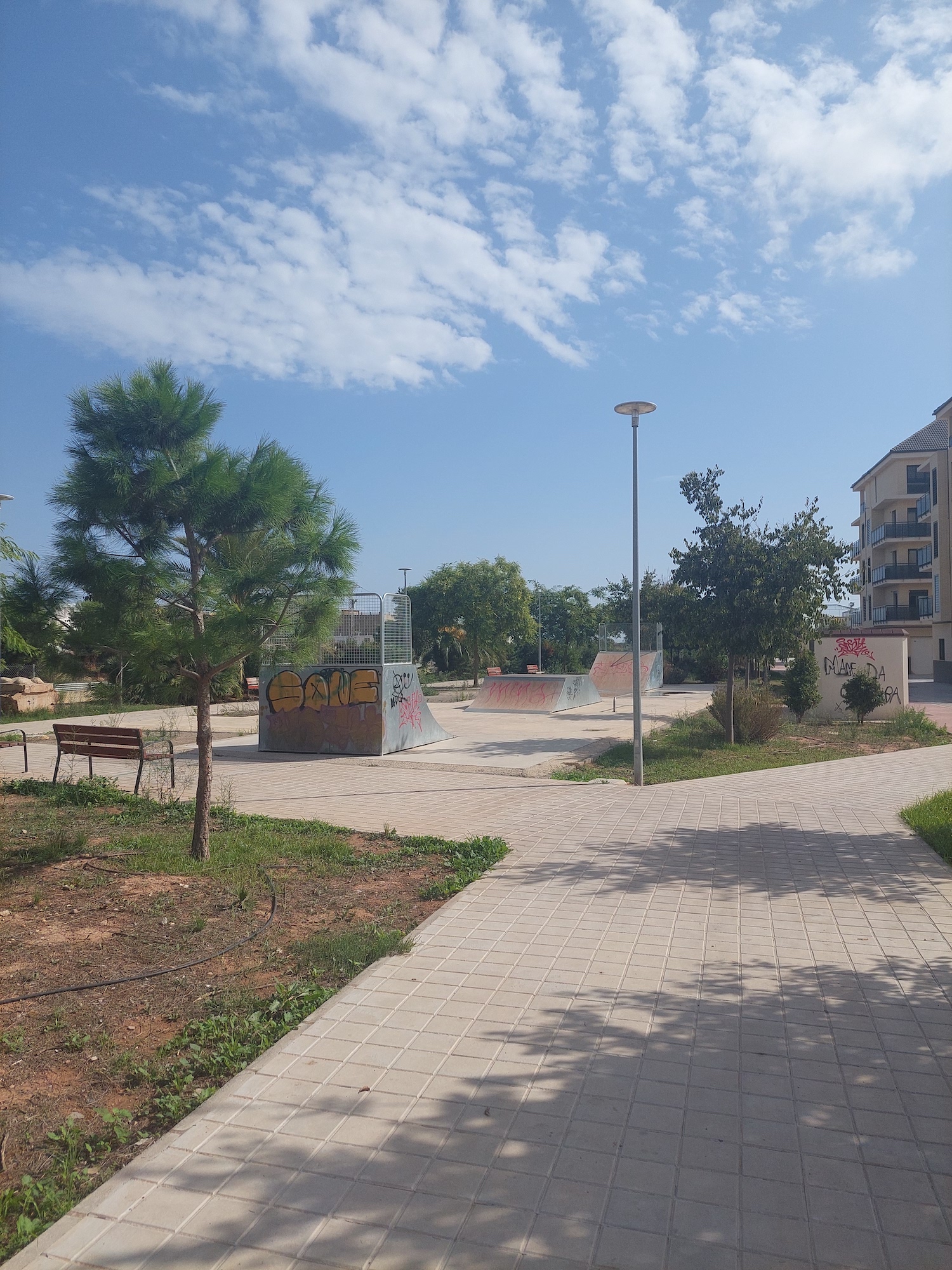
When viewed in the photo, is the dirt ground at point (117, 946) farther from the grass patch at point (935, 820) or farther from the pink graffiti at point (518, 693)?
the pink graffiti at point (518, 693)

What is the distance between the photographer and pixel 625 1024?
14.1 feet

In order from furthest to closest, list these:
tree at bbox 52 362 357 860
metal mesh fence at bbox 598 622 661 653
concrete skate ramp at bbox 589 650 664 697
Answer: metal mesh fence at bbox 598 622 661 653 → concrete skate ramp at bbox 589 650 664 697 → tree at bbox 52 362 357 860

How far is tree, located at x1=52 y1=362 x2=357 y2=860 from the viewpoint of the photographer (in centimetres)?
648

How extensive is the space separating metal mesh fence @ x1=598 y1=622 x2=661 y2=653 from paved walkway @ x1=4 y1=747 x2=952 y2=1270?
2650 cm

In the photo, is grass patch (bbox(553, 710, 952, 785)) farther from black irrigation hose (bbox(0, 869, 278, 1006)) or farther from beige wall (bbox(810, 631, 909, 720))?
black irrigation hose (bbox(0, 869, 278, 1006))

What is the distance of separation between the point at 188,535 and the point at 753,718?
13.1 m

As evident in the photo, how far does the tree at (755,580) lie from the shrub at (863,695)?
4196 millimetres

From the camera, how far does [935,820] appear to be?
926 centimetres

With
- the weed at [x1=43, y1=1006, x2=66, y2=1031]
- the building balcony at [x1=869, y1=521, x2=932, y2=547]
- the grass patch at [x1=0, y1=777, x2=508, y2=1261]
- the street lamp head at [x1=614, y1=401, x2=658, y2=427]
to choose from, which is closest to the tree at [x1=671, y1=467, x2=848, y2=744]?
the street lamp head at [x1=614, y1=401, x2=658, y2=427]

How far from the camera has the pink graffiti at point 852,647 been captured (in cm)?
2156

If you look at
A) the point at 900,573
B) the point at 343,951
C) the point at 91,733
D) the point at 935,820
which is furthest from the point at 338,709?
the point at 900,573

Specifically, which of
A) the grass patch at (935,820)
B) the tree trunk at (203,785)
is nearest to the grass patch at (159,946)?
the tree trunk at (203,785)

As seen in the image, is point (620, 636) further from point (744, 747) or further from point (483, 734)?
point (744, 747)

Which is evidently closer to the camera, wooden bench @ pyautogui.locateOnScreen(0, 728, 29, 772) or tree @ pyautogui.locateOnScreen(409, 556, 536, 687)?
wooden bench @ pyautogui.locateOnScreen(0, 728, 29, 772)
